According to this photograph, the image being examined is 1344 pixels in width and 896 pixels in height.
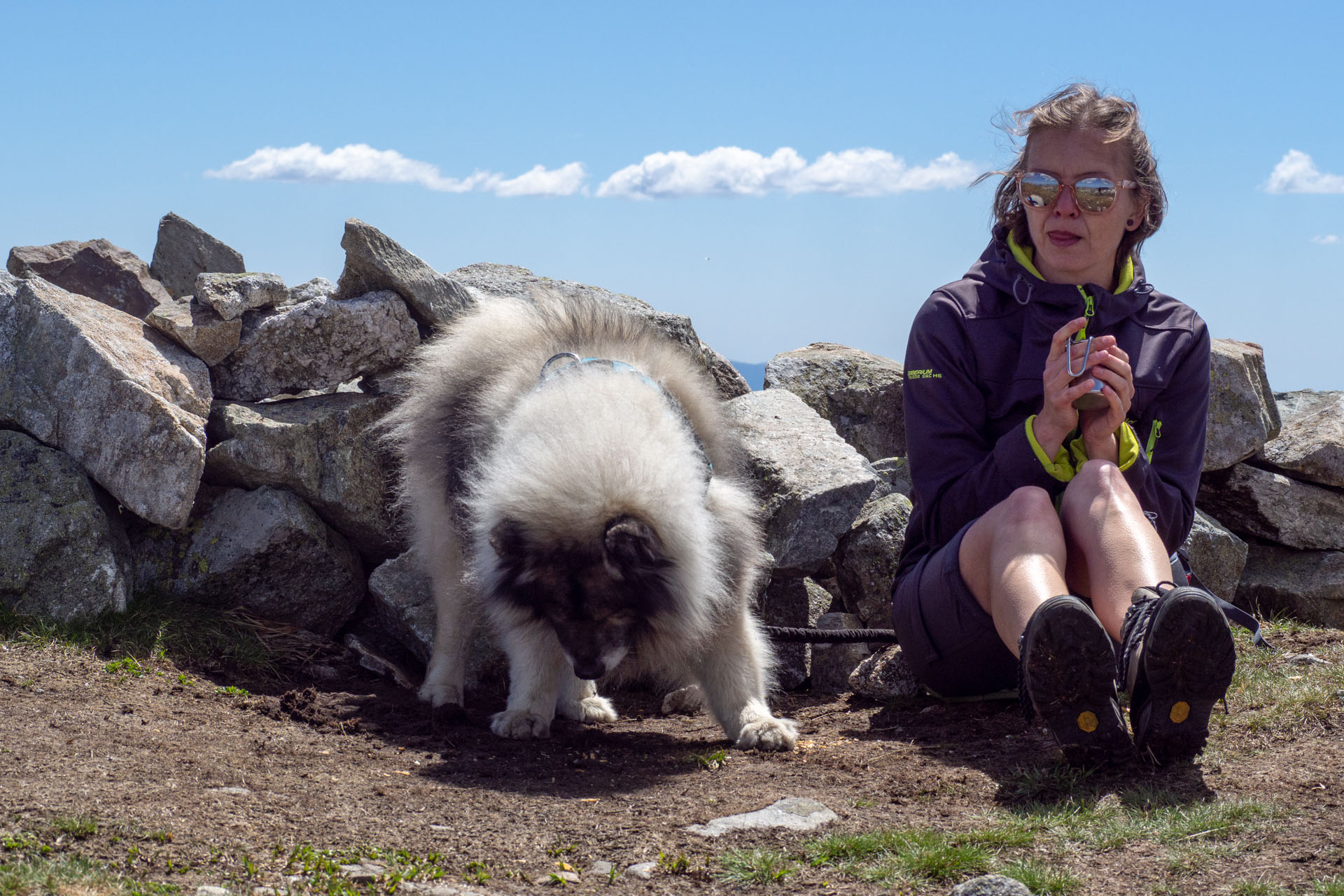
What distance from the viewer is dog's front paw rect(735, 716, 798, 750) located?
3.81 meters

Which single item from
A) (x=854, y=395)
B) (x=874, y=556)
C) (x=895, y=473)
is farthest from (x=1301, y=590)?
(x=874, y=556)

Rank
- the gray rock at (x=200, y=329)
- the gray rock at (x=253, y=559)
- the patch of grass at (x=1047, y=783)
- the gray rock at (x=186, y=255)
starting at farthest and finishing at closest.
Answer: the gray rock at (x=186, y=255) → the gray rock at (x=200, y=329) → the gray rock at (x=253, y=559) → the patch of grass at (x=1047, y=783)

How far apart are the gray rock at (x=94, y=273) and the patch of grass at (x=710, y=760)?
4779mm

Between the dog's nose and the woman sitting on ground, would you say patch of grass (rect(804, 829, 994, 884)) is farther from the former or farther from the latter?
the dog's nose

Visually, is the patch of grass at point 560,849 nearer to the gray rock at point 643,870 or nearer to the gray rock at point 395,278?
the gray rock at point 643,870

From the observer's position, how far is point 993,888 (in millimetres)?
2229

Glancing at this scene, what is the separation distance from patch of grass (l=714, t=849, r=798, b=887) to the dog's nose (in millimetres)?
1042

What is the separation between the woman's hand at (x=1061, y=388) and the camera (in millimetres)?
3260

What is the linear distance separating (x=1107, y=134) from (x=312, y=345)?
12.2 ft

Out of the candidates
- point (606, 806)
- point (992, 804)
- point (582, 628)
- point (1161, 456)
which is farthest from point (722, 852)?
point (1161, 456)

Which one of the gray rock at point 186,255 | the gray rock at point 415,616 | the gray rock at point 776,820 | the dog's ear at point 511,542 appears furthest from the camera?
the gray rock at point 186,255

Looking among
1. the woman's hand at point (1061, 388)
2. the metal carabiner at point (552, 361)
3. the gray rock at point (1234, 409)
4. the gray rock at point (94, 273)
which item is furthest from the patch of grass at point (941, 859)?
the gray rock at point (94, 273)

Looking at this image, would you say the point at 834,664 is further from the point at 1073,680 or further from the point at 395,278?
the point at 395,278

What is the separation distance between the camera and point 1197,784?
2.85 m
